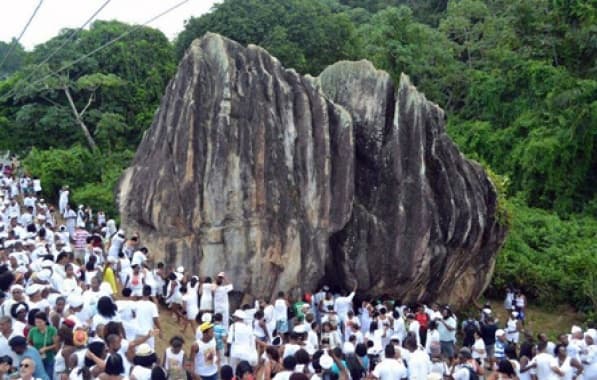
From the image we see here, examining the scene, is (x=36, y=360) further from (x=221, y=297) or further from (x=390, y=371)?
(x=221, y=297)

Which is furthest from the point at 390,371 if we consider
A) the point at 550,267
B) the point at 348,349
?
the point at 550,267

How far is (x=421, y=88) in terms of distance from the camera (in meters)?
40.8

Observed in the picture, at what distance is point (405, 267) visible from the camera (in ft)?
64.3

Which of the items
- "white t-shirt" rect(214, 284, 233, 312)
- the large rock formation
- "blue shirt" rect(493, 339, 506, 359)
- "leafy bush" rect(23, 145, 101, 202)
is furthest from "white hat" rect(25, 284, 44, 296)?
"leafy bush" rect(23, 145, 101, 202)

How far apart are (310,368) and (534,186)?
27.8 m

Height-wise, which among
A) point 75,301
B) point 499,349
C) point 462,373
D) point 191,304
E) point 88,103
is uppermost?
point 88,103

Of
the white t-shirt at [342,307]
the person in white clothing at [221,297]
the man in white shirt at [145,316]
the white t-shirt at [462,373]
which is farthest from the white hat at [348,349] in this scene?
the white t-shirt at [342,307]

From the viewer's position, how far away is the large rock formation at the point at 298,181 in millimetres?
17953

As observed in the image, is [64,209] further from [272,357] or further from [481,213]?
[272,357]

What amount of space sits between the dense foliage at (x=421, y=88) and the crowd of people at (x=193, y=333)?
13.3m

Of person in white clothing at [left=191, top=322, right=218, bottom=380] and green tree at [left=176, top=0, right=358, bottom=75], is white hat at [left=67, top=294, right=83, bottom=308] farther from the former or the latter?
green tree at [left=176, top=0, right=358, bottom=75]

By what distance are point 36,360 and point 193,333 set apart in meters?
6.59

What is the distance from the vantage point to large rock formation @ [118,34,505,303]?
1795 cm

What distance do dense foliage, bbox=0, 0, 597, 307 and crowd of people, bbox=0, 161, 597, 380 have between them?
13307 mm
